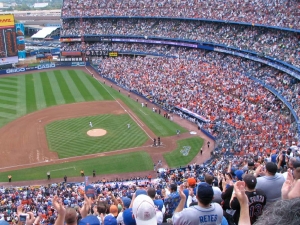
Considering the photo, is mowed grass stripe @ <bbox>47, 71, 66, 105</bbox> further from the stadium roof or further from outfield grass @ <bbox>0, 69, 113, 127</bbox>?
the stadium roof

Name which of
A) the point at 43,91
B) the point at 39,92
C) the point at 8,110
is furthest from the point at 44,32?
the point at 8,110

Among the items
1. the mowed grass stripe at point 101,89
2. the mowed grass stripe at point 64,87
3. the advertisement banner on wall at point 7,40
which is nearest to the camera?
the mowed grass stripe at point 64,87

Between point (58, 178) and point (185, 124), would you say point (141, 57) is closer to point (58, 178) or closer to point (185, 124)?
point (185, 124)

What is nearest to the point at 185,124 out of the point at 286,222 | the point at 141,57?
the point at 141,57

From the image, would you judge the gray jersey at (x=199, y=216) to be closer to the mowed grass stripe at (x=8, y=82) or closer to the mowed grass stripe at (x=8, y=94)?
the mowed grass stripe at (x=8, y=94)

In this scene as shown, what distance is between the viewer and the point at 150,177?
26.8 meters

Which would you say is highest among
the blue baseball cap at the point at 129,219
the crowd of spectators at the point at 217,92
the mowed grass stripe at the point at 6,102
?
the blue baseball cap at the point at 129,219

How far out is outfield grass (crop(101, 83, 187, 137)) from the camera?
35906 millimetres

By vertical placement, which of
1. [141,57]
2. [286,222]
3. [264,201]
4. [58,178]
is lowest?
[58,178]

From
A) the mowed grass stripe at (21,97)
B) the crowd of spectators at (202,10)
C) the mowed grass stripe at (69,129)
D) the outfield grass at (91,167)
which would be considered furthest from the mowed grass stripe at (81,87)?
the outfield grass at (91,167)

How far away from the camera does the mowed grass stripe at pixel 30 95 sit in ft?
140

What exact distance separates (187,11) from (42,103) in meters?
28.4

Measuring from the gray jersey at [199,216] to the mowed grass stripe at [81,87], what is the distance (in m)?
41.3

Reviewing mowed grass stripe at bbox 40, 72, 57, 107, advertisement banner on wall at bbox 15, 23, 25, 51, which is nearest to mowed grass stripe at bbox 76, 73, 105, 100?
mowed grass stripe at bbox 40, 72, 57, 107
